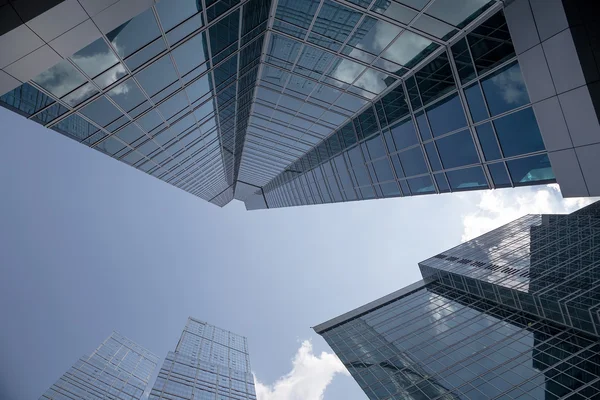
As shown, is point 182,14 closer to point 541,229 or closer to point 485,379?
point 485,379

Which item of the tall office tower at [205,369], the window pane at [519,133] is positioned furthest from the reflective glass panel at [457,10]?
the tall office tower at [205,369]

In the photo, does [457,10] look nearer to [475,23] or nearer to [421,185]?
[475,23]

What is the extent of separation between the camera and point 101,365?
19788 cm

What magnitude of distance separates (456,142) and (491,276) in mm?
39080

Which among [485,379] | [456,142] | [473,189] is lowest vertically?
[485,379]

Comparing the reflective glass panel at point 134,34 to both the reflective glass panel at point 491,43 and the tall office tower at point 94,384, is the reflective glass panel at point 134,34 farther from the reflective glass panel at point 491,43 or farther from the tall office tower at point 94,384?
the tall office tower at point 94,384

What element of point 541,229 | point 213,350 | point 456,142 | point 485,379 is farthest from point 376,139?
point 213,350

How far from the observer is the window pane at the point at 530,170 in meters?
12.1

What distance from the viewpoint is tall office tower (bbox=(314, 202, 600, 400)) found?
33062 millimetres

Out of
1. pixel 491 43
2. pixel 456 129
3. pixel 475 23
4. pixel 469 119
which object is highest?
pixel 475 23

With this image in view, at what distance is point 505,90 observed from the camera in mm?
12586

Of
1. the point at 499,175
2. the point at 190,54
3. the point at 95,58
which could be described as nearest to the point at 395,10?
the point at 499,175

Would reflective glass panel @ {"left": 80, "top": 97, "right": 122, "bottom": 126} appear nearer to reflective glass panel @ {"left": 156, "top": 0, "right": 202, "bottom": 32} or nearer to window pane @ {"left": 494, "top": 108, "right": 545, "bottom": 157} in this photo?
reflective glass panel @ {"left": 156, "top": 0, "right": 202, "bottom": 32}

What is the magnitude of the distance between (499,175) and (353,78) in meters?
8.31
